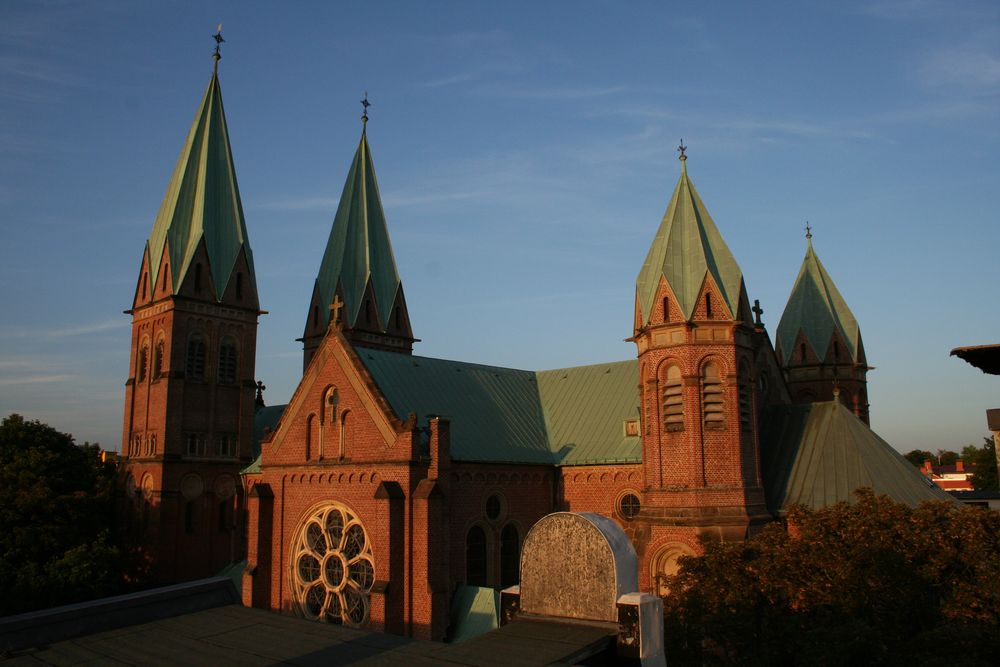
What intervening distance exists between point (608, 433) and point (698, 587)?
17067 millimetres

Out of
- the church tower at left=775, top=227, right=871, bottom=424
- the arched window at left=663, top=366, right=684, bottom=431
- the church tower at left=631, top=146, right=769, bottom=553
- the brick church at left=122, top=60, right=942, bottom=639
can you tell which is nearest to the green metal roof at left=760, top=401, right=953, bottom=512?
the brick church at left=122, top=60, right=942, bottom=639

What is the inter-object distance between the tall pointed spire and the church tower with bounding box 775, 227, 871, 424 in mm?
34734

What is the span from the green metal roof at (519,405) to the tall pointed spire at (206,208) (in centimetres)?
2292

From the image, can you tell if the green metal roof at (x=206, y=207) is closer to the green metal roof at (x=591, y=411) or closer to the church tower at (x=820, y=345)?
the green metal roof at (x=591, y=411)

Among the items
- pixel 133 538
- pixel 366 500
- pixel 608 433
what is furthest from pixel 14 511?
pixel 608 433

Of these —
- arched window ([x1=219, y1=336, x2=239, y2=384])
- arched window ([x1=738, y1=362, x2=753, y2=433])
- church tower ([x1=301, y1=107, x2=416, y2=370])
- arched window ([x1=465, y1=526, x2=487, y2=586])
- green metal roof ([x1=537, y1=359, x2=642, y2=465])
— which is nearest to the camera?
arched window ([x1=738, y1=362, x2=753, y2=433])

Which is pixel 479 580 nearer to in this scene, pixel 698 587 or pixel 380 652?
pixel 698 587

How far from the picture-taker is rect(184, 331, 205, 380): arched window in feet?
175

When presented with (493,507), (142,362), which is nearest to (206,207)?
(142,362)

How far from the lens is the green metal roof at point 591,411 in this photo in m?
36.2

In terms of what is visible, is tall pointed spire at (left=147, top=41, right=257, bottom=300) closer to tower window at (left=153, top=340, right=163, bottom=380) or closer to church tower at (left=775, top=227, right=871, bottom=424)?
tower window at (left=153, top=340, right=163, bottom=380)

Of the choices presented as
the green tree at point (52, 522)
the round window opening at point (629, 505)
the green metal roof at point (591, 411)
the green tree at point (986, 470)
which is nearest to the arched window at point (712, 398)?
the green metal roof at point (591, 411)

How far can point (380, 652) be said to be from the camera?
11.6 m

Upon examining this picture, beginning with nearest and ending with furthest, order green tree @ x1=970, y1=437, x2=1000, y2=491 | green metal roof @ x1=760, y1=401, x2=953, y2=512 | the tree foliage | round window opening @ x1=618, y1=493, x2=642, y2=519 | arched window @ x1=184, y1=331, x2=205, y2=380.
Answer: the tree foliage → green metal roof @ x1=760, y1=401, x2=953, y2=512 → round window opening @ x1=618, y1=493, x2=642, y2=519 → arched window @ x1=184, y1=331, x2=205, y2=380 → green tree @ x1=970, y1=437, x2=1000, y2=491
